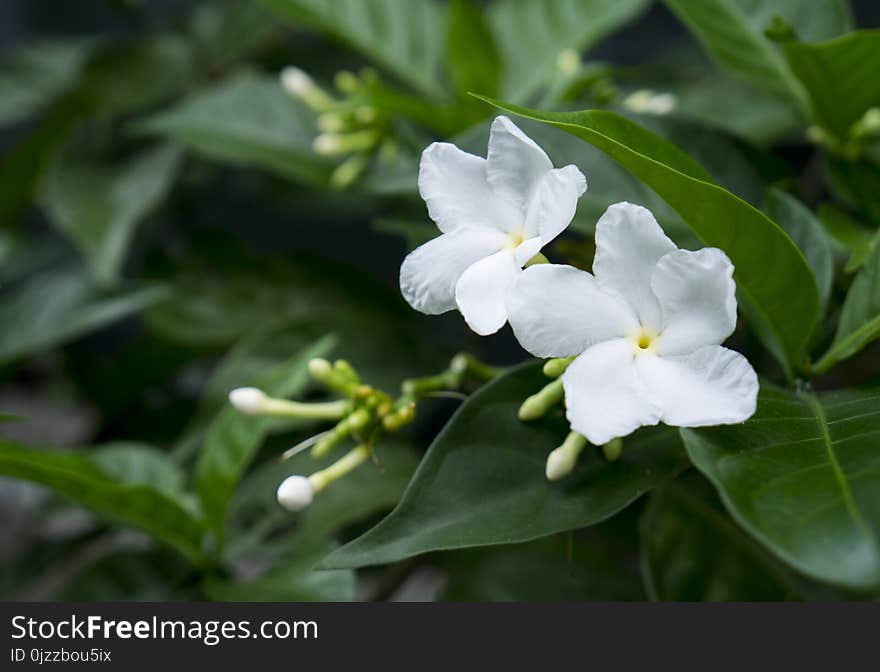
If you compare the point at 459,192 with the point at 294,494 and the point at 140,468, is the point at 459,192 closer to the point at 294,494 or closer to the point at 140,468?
the point at 294,494

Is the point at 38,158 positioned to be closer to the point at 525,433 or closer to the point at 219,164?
the point at 219,164

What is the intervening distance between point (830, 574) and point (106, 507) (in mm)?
522

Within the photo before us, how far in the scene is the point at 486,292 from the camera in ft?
1.52

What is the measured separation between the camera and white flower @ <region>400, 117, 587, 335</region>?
456 millimetres

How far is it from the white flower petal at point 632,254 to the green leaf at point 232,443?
0.97ft

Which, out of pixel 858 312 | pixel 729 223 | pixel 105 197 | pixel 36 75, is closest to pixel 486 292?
pixel 729 223

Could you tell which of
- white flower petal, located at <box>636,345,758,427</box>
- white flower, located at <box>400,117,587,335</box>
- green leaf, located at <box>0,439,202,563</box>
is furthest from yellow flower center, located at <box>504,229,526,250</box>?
green leaf, located at <box>0,439,202,563</box>

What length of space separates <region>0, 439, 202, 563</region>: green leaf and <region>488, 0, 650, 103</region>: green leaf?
1.80 ft

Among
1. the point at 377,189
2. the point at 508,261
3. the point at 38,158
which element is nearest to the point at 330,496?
the point at 377,189

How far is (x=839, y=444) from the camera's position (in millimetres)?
461

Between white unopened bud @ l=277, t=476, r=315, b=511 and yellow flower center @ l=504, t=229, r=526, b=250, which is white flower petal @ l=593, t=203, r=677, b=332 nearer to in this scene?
yellow flower center @ l=504, t=229, r=526, b=250

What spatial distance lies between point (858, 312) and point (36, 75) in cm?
113

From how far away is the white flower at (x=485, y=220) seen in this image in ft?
1.50

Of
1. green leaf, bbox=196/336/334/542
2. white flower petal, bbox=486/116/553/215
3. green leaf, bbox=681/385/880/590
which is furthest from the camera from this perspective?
green leaf, bbox=196/336/334/542
